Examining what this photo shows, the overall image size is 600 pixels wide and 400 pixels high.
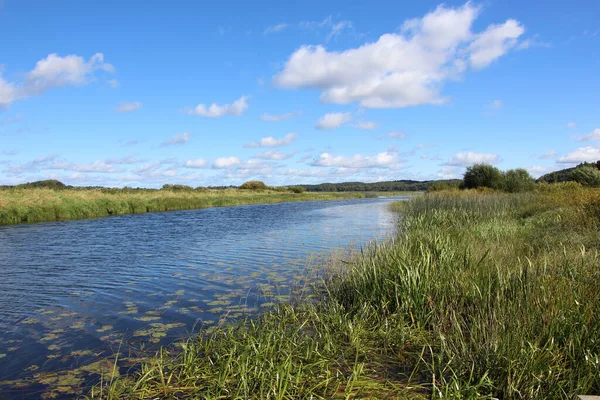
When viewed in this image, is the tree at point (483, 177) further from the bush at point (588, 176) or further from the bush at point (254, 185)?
the bush at point (254, 185)

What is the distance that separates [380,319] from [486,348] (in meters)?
1.83

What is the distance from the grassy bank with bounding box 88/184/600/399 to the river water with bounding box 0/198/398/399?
0.96 metres

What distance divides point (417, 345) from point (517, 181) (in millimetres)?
32133

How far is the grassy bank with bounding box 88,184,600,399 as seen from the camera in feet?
13.0

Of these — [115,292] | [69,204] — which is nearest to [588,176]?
[115,292]

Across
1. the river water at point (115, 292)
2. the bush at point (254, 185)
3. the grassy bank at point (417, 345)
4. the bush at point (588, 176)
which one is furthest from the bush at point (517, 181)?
the bush at point (254, 185)

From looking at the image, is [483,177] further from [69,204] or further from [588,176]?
[69,204]

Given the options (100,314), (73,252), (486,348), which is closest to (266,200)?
(73,252)

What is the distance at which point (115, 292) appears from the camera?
9422 millimetres

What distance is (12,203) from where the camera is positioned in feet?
85.2

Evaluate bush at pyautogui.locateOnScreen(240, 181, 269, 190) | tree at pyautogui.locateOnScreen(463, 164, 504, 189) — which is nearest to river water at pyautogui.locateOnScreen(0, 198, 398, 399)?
tree at pyautogui.locateOnScreen(463, 164, 504, 189)

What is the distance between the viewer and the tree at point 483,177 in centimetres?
3531

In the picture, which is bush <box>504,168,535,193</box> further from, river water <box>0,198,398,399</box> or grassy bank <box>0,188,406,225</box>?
grassy bank <box>0,188,406,225</box>

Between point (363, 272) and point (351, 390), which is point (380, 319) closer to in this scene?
point (363, 272)
